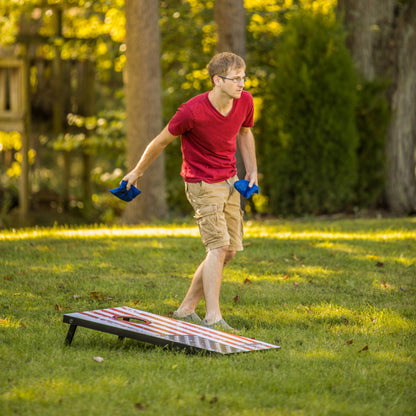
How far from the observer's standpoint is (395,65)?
12.9 meters

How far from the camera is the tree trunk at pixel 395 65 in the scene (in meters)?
12.8

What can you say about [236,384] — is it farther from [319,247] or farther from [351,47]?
[351,47]

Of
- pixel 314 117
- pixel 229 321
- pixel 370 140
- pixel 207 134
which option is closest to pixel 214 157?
pixel 207 134

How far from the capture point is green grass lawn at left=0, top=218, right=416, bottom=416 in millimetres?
3613

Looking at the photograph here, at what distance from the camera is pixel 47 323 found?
5.20m

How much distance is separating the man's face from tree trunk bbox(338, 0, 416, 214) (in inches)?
332

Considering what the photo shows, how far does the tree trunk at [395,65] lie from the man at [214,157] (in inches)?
324

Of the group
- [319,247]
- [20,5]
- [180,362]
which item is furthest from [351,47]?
[180,362]

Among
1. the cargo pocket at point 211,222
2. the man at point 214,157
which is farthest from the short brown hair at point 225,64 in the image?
the cargo pocket at point 211,222

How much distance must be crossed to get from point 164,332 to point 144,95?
7.29m

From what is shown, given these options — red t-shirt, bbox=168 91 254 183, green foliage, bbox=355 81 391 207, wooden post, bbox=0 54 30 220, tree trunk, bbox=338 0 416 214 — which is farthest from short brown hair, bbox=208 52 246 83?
wooden post, bbox=0 54 30 220

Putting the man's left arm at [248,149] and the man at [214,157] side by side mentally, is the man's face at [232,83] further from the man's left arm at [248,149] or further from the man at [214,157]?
the man's left arm at [248,149]

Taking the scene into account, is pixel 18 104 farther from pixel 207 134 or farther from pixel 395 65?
pixel 207 134

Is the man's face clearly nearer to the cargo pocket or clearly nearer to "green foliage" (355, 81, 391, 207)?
the cargo pocket
